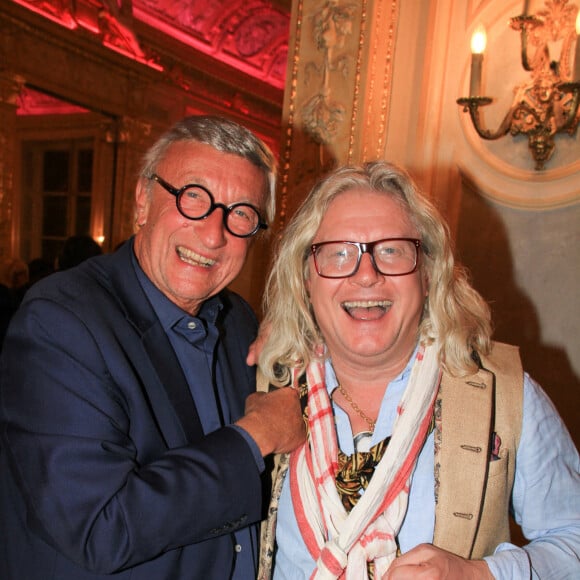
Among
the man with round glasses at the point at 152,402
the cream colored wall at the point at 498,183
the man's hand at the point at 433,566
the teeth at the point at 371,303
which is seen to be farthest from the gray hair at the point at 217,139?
the cream colored wall at the point at 498,183

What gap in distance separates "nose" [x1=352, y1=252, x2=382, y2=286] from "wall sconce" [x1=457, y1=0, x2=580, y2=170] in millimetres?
1401

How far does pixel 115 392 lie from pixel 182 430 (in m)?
0.19

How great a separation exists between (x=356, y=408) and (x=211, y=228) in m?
0.61

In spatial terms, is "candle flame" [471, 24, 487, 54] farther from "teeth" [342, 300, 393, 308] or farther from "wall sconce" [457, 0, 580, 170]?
"teeth" [342, 300, 393, 308]

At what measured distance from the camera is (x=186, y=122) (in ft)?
5.54

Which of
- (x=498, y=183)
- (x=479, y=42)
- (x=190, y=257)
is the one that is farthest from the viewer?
(x=498, y=183)

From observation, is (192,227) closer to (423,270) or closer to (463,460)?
(423,270)

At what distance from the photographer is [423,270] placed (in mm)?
1695

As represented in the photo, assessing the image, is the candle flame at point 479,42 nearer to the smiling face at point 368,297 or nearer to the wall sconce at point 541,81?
the wall sconce at point 541,81

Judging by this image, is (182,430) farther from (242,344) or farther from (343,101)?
(343,101)

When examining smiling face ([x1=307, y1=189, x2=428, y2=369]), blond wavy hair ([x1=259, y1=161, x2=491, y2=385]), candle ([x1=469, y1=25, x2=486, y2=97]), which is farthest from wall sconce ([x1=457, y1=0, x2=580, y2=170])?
smiling face ([x1=307, y1=189, x2=428, y2=369])

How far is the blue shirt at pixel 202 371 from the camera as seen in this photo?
5.15 feet

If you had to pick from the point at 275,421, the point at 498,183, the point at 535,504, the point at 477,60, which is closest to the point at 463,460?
the point at 535,504

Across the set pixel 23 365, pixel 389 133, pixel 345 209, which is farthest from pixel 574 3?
pixel 23 365
